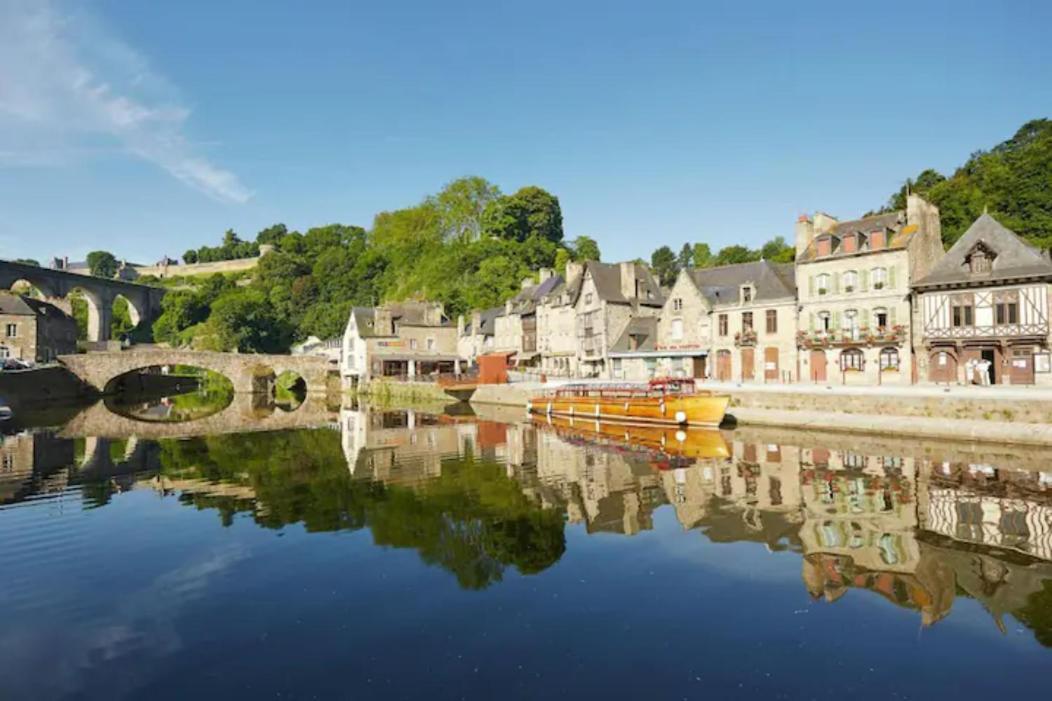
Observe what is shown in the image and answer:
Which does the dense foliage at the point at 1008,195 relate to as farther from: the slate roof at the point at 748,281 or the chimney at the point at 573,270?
the chimney at the point at 573,270

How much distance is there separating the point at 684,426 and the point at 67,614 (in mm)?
23338

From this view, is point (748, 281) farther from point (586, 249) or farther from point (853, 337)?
point (586, 249)

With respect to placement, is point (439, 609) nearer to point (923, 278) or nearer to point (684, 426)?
point (684, 426)

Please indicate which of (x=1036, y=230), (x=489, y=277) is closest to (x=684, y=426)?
(x=1036, y=230)

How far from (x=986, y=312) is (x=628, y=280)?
74.9 ft

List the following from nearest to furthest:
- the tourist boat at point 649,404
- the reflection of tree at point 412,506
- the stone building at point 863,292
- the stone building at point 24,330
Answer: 1. the reflection of tree at point 412,506
2. the tourist boat at point 649,404
3. the stone building at point 863,292
4. the stone building at point 24,330

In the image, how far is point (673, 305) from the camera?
135 ft

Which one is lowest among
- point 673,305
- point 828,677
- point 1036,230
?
point 828,677

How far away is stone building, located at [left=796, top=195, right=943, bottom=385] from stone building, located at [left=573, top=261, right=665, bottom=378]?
43.2ft

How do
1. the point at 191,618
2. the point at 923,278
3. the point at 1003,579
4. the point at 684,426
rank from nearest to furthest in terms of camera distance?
the point at 191,618
the point at 1003,579
the point at 684,426
the point at 923,278

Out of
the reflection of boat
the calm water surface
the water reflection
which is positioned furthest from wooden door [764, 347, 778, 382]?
the calm water surface

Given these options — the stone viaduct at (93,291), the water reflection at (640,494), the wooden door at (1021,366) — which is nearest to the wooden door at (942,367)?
the wooden door at (1021,366)

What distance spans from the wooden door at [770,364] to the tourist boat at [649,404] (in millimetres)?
8435

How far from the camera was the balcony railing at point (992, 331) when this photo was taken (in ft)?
90.0
